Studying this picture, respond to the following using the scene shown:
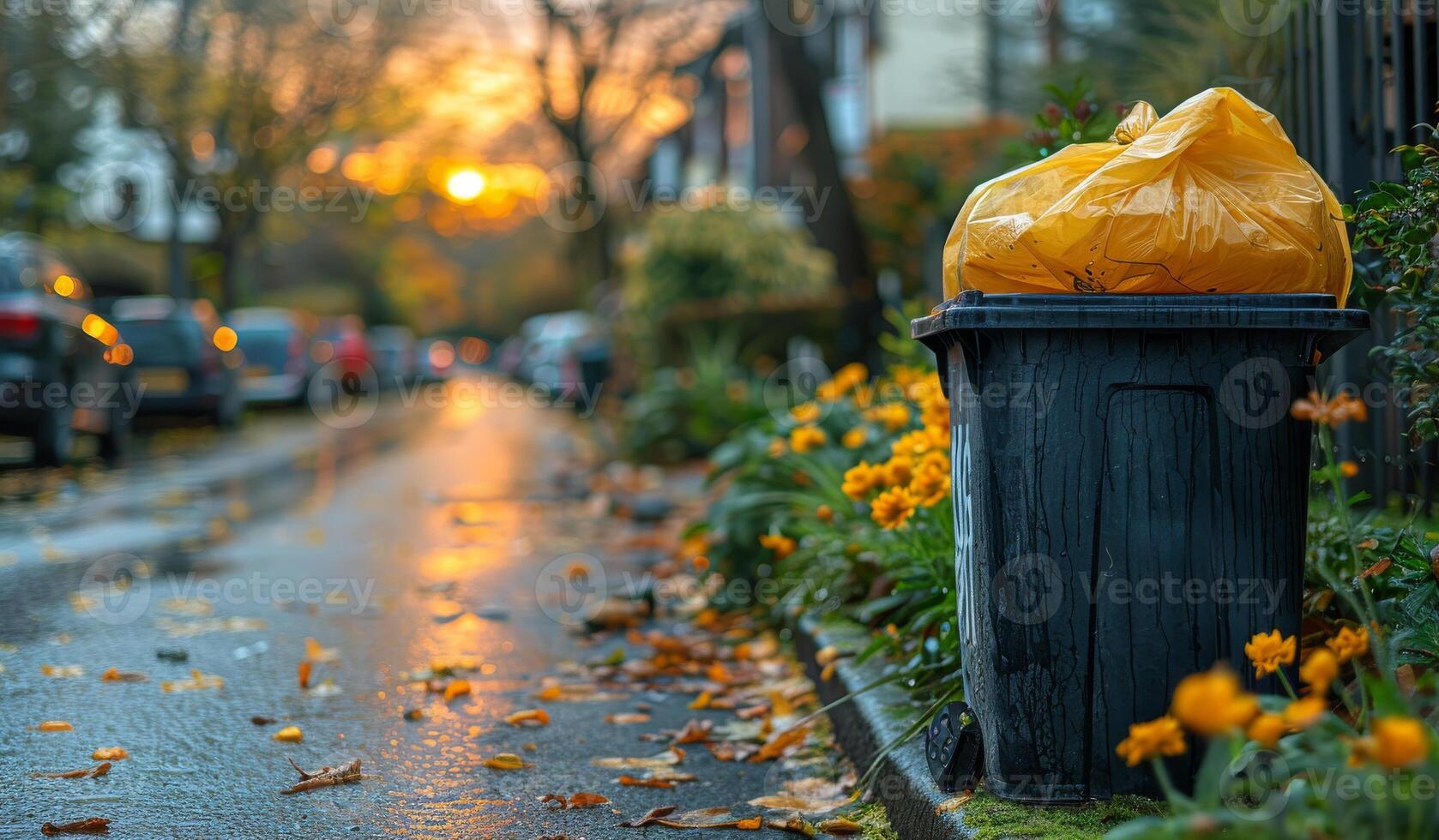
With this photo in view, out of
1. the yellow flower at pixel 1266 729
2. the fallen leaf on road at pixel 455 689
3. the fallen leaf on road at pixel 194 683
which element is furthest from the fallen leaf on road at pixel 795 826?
the fallen leaf on road at pixel 194 683

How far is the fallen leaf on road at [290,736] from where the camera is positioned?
3.83 meters

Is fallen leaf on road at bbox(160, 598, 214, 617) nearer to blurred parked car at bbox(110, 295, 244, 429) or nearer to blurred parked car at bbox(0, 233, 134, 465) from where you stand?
blurred parked car at bbox(0, 233, 134, 465)

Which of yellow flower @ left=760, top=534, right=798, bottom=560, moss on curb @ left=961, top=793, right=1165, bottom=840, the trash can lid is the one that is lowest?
moss on curb @ left=961, top=793, right=1165, bottom=840

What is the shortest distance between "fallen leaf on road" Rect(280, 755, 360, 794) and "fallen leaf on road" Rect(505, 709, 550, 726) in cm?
64

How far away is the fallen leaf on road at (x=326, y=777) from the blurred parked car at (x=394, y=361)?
29783 mm

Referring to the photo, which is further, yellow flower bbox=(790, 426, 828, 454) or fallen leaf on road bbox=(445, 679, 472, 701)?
yellow flower bbox=(790, 426, 828, 454)

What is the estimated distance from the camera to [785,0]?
12711 millimetres

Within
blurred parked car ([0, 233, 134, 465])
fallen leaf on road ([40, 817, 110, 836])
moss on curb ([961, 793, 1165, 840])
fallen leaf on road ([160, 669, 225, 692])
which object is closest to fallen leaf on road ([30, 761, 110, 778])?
fallen leaf on road ([40, 817, 110, 836])

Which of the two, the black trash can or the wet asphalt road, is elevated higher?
the black trash can

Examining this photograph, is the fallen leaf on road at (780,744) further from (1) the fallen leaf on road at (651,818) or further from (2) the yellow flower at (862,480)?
(2) the yellow flower at (862,480)

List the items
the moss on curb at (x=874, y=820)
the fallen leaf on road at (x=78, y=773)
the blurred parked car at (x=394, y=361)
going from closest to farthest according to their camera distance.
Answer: the moss on curb at (x=874, y=820), the fallen leaf on road at (x=78, y=773), the blurred parked car at (x=394, y=361)

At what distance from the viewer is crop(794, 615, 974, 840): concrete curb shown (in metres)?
2.87

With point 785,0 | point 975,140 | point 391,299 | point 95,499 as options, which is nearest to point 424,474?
point 95,499

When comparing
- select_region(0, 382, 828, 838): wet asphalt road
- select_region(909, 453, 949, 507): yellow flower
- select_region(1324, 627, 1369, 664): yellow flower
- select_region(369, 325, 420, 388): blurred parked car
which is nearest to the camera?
select_region(1324, 627, 1369, 664): yellow flower
